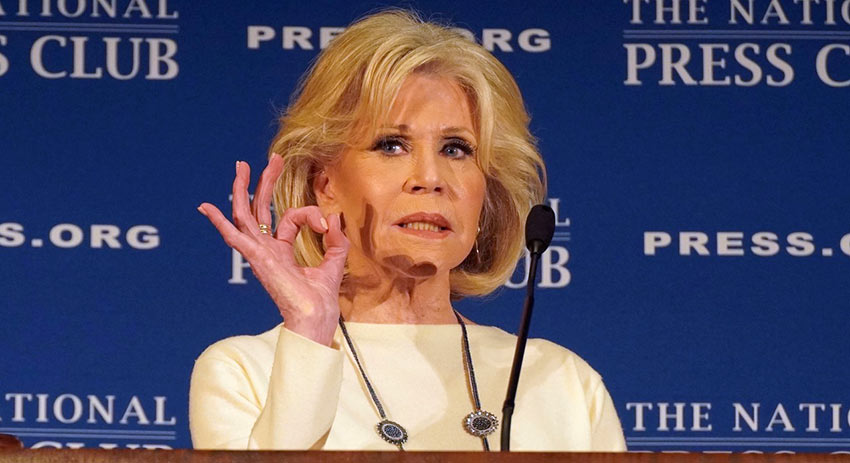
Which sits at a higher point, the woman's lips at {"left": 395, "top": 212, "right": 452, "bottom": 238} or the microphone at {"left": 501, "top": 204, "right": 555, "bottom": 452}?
the woman's lips at {"left": 395, "top": 212, "right": 452, "bottom": 238}

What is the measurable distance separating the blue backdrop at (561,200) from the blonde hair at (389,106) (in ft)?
2.14

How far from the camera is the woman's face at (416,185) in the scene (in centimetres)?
267

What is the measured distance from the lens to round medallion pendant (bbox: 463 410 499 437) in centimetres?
257

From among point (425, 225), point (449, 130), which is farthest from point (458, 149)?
point (425, 225)

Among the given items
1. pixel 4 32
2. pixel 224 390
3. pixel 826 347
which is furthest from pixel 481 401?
pixel 4 32

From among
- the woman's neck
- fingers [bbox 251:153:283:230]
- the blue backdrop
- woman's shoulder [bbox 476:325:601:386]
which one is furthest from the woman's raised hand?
the blue backdrop

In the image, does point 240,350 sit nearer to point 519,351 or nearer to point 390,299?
point 390,299

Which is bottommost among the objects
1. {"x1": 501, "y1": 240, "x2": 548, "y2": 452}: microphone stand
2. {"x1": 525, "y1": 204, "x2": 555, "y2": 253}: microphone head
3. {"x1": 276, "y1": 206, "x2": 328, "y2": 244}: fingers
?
{"x1": 501, "y1": 240, "x2": 548, "y2": 452}: microphone stand

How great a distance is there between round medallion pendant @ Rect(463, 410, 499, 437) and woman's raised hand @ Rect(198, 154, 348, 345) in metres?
0.30

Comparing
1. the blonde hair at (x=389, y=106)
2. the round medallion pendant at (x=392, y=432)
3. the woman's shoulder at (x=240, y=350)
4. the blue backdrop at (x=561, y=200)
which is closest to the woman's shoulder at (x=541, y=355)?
the blonde hair at (x=389, y=106)

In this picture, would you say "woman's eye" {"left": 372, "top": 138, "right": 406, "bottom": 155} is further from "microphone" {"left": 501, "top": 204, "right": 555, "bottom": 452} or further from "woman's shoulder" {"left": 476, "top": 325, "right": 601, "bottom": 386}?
"microphone" {"left": 501, "top": 204, "right": 555, "bottom": 452}

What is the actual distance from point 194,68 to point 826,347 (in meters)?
1.45

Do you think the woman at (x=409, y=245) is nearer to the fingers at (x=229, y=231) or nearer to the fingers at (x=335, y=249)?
the fingers at (x=335, y=249)

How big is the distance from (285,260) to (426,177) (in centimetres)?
36
